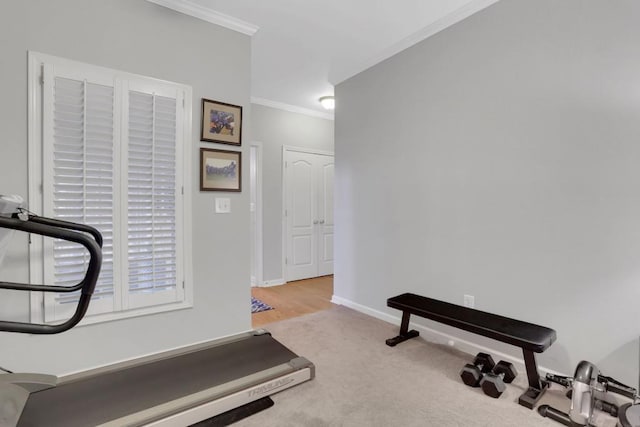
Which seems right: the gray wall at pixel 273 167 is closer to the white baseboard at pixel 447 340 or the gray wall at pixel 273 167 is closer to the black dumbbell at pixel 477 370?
the white baseboard at pixel 447 340

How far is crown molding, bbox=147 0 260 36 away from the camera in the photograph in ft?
7.66

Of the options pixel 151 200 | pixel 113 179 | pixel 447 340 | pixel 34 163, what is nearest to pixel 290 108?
pixel 151 200

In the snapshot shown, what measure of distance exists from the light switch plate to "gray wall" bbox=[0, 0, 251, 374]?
4cm

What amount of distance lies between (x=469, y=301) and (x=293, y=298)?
6.99 ft

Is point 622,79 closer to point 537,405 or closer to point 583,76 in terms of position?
point 583,76

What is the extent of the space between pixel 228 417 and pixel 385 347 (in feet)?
4.36

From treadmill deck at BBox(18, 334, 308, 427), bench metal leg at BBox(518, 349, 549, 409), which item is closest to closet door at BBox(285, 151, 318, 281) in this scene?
treadmill deck at BBox(18, 334, 308, 427)

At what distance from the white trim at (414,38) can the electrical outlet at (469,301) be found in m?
2.16

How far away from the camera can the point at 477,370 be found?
1.98 m

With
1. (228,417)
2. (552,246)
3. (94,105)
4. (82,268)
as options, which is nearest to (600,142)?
(552,246)

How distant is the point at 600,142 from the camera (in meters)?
1.83

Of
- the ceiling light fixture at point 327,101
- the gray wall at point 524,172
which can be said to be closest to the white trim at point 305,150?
the ceiling light fixture at point 327,101

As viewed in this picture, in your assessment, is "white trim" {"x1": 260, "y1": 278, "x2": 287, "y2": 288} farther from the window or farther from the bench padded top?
the bench padded top

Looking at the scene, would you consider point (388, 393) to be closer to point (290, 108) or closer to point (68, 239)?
point (68, 239)
